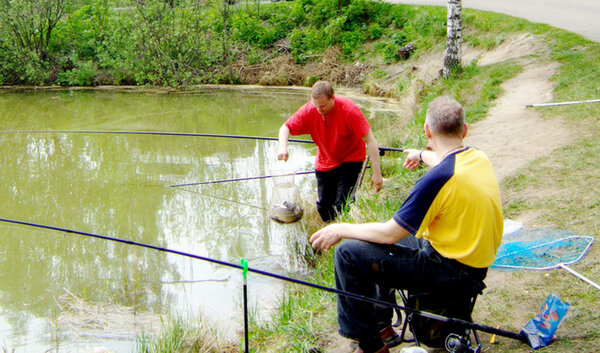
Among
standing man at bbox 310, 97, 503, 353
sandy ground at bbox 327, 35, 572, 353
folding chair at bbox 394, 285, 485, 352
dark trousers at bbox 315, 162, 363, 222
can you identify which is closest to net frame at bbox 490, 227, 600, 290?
sandy ground at bbox 327, 35, 572, 353

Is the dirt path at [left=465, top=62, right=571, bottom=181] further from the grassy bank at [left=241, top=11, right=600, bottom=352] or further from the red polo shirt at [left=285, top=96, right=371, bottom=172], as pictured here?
the red polo shirt at [left=285, top=96, right=371, bottom=172]

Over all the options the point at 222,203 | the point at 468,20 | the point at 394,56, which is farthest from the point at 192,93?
the point at 222,203

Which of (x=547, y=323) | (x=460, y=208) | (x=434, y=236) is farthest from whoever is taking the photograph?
(x=547, y=323)

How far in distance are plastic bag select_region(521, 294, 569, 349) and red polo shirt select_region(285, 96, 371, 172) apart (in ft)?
8.30

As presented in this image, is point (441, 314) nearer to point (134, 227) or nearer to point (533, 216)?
point (533, 216)

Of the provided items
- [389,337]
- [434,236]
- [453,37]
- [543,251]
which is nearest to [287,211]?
[543,251]

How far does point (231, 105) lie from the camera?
1405cm

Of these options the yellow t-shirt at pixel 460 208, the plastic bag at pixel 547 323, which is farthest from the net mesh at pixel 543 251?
the yellow t-shirt at pixel 460 208

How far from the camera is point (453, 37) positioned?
10.4m

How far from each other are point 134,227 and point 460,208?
197 inches

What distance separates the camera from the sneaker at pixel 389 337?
3175mm

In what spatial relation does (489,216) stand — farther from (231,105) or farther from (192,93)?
(192,93)

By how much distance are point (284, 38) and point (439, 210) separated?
1561 centimetres

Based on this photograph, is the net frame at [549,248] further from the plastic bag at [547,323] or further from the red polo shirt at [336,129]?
the red polo shirt at [336,129]
